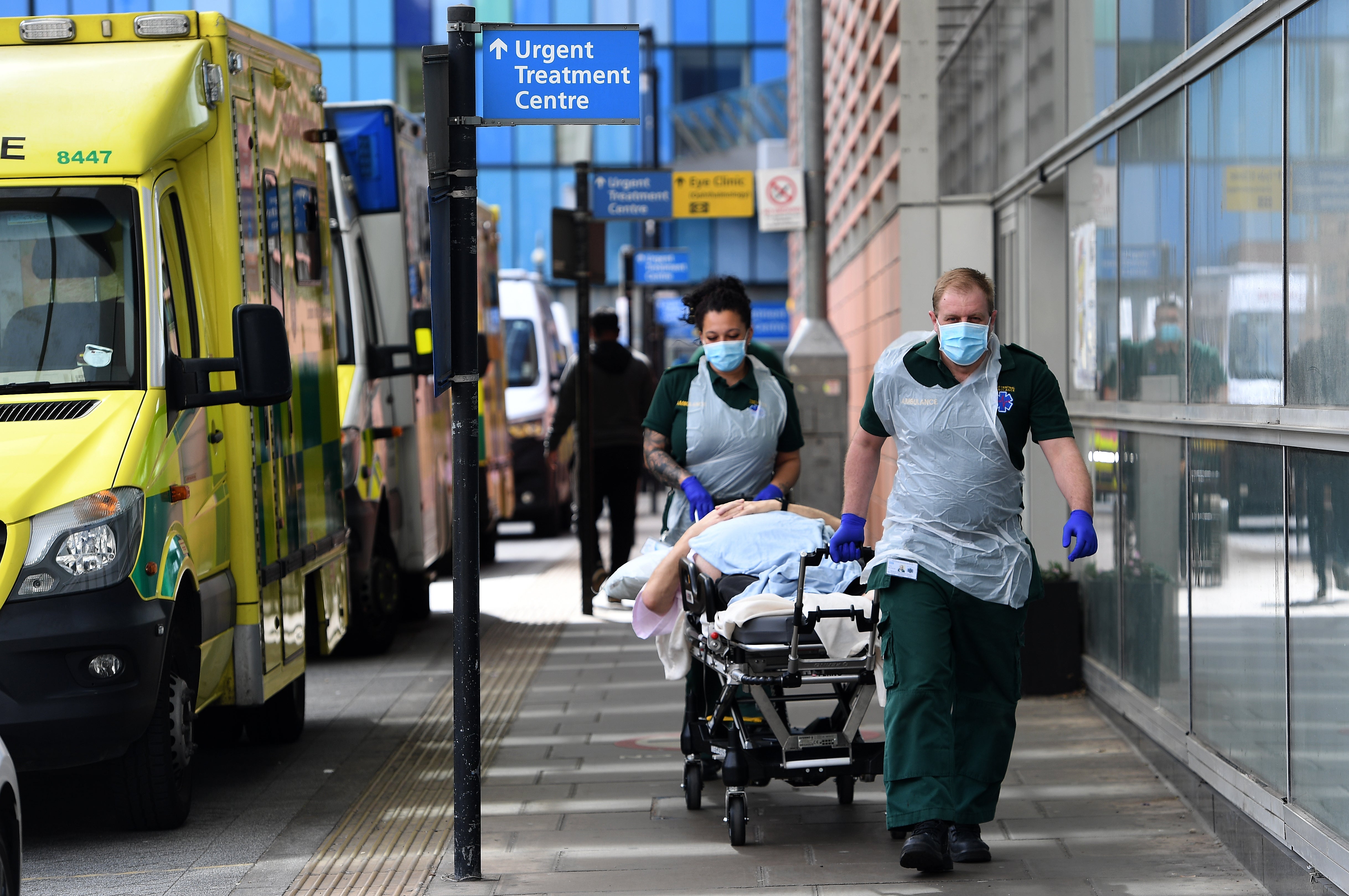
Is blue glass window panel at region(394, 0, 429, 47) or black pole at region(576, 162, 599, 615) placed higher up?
blue glass window panel at region(394, 0, 429, 47)

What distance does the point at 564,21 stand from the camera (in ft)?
140

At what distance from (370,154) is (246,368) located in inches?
194

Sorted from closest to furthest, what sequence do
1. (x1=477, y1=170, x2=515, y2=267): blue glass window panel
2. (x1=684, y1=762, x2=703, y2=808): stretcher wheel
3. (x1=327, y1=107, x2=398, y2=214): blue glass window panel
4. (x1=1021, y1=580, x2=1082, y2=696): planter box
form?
(x1=684, y1=762, x2=703, y2=808): stretcher wheel → (x1=1021, y1=580, x2=1082, y2=696): planter box → (x1=327, y1=107, x2=398, y2=214): blue glass window panel → (x1=477, y1=170, x2=515, y2=267): blue glass window panel

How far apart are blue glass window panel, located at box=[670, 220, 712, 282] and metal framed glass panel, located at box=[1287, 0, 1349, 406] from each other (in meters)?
41.2

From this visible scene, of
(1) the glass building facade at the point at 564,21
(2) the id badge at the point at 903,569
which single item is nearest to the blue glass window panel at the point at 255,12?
(1) the glass building facade at the point at 564,21

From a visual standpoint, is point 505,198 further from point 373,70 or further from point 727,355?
point 727,355

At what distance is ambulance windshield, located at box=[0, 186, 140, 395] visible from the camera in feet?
19.4

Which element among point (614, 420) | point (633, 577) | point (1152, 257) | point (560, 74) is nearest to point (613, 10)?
point (614, 420)

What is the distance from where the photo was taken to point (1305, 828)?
476 cm

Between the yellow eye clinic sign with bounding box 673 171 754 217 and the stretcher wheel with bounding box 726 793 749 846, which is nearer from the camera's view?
the stretcher wheel with bounding box 726 793 749 846

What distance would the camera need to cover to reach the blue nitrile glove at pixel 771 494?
248 inches

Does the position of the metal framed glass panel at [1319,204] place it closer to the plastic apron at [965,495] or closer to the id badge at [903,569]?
the plastic apron at [965,495]

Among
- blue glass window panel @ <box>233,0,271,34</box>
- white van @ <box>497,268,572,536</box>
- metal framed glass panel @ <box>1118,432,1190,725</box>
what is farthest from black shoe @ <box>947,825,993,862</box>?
blue glass window panel @ <box>233,0,271,34</box>

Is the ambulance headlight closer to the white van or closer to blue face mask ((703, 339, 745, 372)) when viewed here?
blue face mask ((703, 339, 745, 372))
